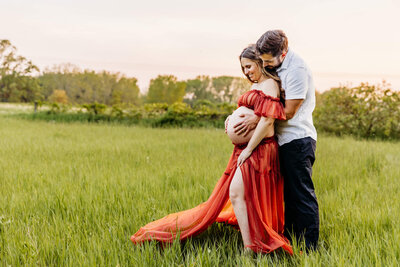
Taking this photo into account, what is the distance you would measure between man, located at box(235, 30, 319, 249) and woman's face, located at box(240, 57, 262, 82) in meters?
0.07

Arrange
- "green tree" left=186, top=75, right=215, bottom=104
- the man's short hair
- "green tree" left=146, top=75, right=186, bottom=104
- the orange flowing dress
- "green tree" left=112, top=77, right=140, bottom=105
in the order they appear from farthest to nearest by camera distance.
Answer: "green tree" left=112, top=77, right=140, bottom=105 < "green tree" left=146, top=75, right=186, bottom=104 < "green tree" left=186, top=75, right=215, bottom=104 < the orange flowing dress < the man's short hair

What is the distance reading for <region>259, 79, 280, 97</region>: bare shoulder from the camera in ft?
7.78

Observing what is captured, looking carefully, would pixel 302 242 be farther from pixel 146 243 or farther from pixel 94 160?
pixel 94 160

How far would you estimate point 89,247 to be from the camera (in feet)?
8.46

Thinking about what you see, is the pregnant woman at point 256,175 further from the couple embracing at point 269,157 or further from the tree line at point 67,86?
the tree line at point 67,86

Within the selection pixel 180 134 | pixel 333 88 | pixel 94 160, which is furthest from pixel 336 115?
pixel 94 160

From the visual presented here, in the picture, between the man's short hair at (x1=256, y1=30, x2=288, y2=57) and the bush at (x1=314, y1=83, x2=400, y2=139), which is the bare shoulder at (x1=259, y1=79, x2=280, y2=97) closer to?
the man's short hair at (x1=256, y1=30, x2=288, y2=57)

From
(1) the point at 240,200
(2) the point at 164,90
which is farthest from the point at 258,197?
(2) the point at 164,90

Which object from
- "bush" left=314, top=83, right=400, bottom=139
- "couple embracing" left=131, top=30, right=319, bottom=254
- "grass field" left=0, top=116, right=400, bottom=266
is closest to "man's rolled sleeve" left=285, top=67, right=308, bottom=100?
"couple embracing" left=131, top=30, right=319, bottom=254

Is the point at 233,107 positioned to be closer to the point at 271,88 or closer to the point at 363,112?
the point at 363,112

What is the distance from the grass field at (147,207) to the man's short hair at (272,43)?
57.1 inches

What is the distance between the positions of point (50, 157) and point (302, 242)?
5.56 m

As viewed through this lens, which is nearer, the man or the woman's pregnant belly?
the man

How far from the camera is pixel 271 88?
238 cm
